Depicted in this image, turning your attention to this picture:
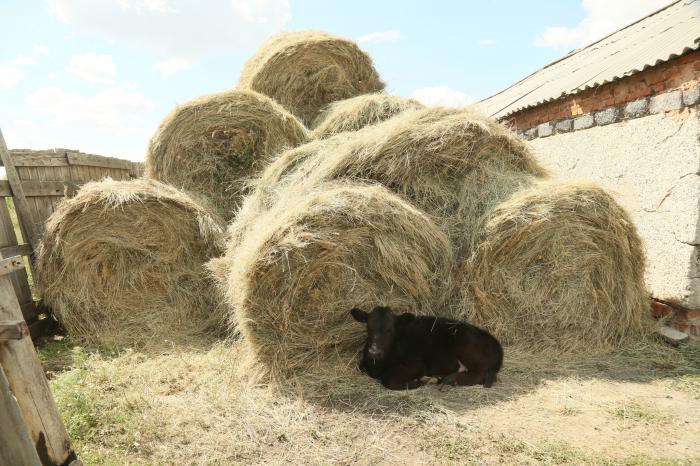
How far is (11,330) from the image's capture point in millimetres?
2283

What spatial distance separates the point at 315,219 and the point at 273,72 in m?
4.11

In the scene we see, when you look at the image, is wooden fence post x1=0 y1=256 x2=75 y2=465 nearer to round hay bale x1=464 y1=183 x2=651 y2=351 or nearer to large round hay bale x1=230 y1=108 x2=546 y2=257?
large round hay bale x1=230 y1=108 x2=546 y2=257

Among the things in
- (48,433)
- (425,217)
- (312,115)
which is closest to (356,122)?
(312,115)

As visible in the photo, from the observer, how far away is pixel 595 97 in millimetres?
6199

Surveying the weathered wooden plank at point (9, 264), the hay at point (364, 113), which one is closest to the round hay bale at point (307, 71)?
the hay at point (364, 113)

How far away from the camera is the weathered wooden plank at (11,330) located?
227 cm

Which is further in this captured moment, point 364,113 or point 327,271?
point 364,113

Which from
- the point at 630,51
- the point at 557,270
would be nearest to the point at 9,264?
the point at 557,270

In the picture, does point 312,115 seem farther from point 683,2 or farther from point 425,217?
point 683,2

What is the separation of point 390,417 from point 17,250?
4.76 metres

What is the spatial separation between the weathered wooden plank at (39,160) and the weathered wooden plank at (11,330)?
4.28 metres

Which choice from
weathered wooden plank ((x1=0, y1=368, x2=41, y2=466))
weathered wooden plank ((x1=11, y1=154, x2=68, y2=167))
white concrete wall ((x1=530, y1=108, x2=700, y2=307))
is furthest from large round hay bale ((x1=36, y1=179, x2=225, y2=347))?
white concrete wall ((x1=530, y1=108, x2=700, y2=307))

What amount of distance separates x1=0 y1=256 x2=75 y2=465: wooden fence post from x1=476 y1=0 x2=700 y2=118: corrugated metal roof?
5.22 m

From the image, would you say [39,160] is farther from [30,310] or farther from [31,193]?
[30,310]
